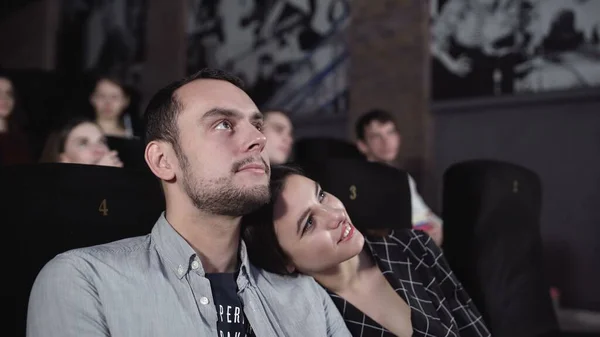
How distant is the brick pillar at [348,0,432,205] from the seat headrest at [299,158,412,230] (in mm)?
1855

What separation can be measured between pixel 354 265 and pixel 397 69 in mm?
2281

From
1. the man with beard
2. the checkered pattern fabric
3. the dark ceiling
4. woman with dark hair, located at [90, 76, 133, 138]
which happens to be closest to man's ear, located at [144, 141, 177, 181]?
the man with beard

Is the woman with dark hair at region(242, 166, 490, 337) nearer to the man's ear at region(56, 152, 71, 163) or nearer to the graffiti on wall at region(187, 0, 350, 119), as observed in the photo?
the man's ear at region(56, 152, 71, 163)

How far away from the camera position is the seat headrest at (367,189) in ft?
4.60

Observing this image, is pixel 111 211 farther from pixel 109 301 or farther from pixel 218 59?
pixel 218 59

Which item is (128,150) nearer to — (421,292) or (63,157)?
(63,157)

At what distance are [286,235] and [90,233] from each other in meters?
0.38

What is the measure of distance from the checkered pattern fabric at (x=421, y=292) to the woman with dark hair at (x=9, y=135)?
1.63m

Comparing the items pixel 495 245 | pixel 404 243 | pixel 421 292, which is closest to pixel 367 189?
pixel 404 243

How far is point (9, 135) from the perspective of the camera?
2461mm

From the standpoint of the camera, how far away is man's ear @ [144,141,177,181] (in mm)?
1069

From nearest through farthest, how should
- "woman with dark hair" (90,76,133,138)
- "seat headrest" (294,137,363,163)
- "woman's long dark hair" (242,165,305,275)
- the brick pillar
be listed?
1. "woman's long dark hair" (242,165,305,275)
2. "seat headrest" (294,137,363,163)
3. "woman with dark hair" (90,76,133,138)
4. the brick pillar

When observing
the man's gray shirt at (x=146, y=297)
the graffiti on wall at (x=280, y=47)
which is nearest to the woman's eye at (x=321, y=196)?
the man's gray shirt at (x=146, y=297)

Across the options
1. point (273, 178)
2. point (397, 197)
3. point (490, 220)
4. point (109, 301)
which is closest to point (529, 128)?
point (490, 220)
